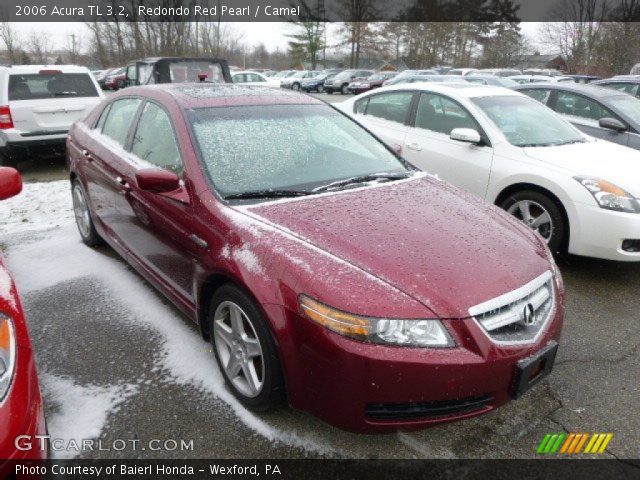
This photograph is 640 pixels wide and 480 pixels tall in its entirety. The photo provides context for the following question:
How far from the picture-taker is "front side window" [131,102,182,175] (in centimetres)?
280

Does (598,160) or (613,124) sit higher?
(613,124)

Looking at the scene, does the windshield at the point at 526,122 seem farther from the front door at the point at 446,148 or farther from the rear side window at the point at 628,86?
the rear side window at the point at 628,86

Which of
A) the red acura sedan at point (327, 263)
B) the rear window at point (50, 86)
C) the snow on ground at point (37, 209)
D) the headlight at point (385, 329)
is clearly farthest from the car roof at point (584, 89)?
the rear window at point (50, 86)

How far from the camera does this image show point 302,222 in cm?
229

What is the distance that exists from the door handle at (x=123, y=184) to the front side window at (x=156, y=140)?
209 mm

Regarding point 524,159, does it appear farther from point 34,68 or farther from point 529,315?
point 34,68

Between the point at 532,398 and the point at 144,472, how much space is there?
194cm

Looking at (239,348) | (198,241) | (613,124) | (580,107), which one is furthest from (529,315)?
(580,107)

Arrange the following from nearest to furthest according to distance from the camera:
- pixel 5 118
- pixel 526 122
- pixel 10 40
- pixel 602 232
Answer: pixel 602 232 → pixel 526 122 → pixel 5 118 → pixel 10 40

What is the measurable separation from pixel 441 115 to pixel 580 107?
2.58 metres

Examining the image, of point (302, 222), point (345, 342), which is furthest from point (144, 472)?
point (302, 222)

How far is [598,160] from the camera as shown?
4.12 meters

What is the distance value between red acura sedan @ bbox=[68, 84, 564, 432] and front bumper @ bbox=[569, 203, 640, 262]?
1.42 m

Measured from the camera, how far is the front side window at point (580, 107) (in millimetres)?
6066
